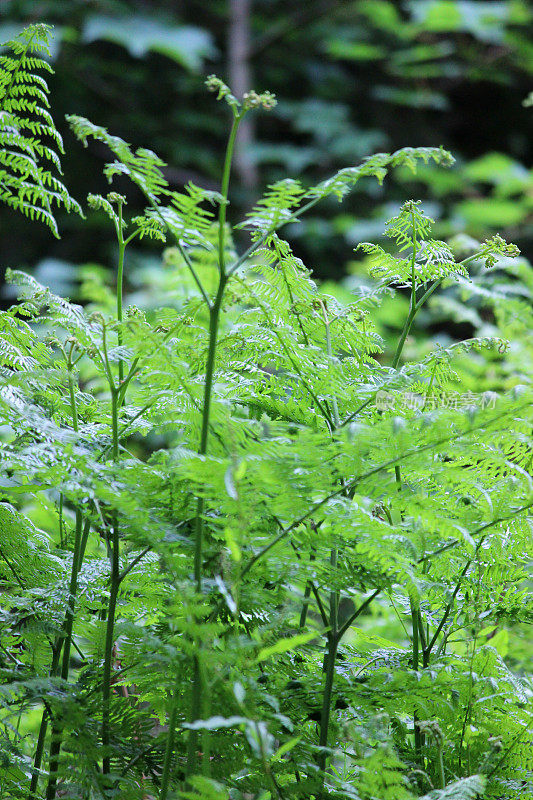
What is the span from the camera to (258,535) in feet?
2.00

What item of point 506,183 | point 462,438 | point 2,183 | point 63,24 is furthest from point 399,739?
point 63,24

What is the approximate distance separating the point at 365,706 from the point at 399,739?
0.13 meters

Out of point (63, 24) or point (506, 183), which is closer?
point (506, 183)

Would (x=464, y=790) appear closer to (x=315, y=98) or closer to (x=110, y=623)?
(x=110, y=623)

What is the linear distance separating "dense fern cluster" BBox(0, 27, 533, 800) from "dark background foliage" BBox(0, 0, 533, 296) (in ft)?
8.94

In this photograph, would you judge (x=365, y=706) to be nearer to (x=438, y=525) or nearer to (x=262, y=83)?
(x=438, y=525)

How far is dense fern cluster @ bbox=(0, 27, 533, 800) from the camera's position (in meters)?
0.57

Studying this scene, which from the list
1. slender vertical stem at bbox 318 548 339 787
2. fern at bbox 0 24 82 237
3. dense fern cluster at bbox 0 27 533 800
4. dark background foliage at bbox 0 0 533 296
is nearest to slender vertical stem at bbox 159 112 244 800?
dense fern cluster at bbox 0 27 533 800

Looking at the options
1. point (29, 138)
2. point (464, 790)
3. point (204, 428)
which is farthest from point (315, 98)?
point (464, 790)

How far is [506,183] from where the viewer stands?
11.1 ft

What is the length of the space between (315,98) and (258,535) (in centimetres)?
393

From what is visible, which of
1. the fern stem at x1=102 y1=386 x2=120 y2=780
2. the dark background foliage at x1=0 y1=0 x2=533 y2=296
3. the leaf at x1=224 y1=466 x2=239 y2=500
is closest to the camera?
the leaf at x1=224 y1=466 x2=239 y2=500

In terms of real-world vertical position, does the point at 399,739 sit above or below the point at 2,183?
below

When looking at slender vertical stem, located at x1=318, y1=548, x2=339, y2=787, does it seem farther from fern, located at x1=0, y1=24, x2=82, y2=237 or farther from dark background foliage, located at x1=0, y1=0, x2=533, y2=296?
dark background foliage, located at x1=0, y1=0, x2=533, y2=296
